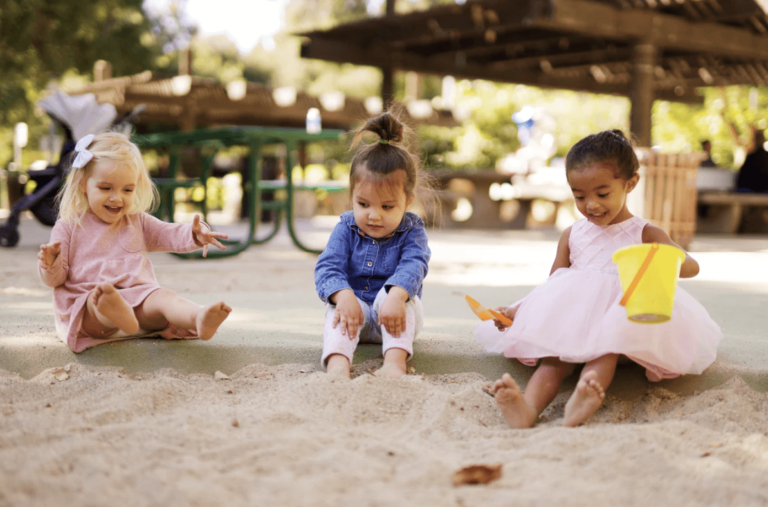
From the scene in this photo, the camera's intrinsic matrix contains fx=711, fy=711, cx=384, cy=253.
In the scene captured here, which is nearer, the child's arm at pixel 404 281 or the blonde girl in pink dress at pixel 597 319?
the blonde girl in pink dress at pixel 597 319

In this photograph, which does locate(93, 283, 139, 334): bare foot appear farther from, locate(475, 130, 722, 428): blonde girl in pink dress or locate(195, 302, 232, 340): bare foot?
locate(475, 130, 722, 428): blonde girl in pink dress

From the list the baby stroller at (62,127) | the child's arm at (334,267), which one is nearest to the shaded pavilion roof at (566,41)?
the baby stroller at (62,127)

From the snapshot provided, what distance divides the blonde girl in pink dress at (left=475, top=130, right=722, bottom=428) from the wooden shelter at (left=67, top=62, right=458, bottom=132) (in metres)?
9.25

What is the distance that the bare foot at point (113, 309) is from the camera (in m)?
2.34

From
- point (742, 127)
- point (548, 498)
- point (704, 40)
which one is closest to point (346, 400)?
point (548, 498)

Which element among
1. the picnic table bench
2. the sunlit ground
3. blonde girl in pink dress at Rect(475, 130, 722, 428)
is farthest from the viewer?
the picnic table bench

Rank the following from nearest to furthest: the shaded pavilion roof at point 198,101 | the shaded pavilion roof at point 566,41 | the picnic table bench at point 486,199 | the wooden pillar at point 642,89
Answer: the shaded pavilion roof at point 566,41
the wooden pillar at point 642,89
the shaded pavilion roof at point 198,101
the picnic table bench at point 486,199

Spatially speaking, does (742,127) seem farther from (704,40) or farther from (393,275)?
(393,275)

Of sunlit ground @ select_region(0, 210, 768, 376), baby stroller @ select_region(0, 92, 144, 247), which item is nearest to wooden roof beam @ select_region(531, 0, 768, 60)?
sunlit ground @ select_region(0, 210, 768, 376)

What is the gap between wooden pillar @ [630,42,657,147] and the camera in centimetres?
873

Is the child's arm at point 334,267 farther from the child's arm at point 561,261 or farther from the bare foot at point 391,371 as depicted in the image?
the child's arm at point 561,261

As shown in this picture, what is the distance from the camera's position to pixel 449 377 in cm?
250

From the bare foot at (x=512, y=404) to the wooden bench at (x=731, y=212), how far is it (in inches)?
361

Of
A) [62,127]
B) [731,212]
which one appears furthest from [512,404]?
[731,212]
